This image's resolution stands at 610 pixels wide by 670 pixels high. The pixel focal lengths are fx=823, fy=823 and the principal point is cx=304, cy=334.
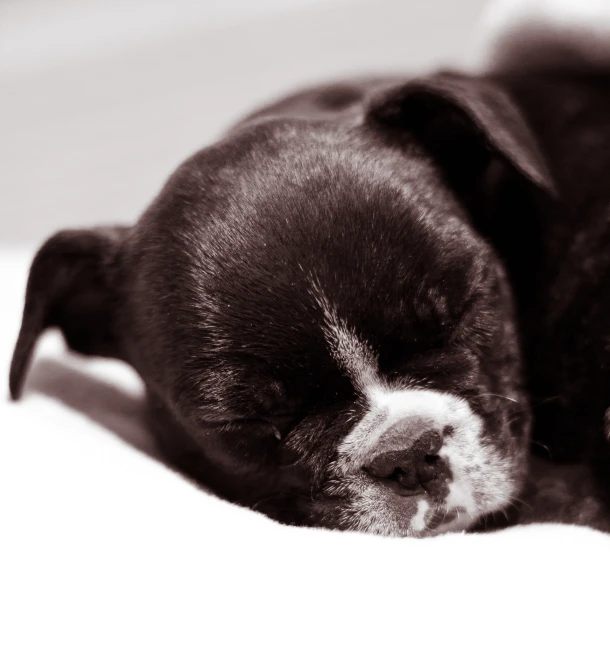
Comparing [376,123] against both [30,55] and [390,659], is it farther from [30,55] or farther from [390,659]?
[30,55]

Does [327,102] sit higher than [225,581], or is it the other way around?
[327,102]

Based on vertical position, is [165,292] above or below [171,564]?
above

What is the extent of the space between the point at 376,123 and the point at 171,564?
815mm

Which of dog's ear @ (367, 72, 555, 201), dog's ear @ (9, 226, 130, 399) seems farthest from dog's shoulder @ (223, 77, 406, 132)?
dog's ear @ (9, 226, 130, 399)

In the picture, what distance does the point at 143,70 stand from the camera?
3.72 m

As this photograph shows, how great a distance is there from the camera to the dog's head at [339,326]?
3.81 feet

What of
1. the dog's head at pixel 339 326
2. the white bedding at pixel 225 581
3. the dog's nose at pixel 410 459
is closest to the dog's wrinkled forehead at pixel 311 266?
the dog's head at pixel 339 326

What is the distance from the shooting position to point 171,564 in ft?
3.22

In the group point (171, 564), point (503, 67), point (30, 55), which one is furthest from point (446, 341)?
point (30, 55)

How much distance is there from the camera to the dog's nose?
1162mm

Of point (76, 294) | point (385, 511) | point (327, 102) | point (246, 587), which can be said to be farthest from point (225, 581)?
point (327, 102)

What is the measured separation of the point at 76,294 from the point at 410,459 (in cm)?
78

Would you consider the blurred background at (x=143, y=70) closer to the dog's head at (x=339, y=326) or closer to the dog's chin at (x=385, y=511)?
the dog's head at (x=339, y=326)

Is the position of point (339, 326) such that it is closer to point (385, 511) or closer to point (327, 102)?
point (385, 511)
